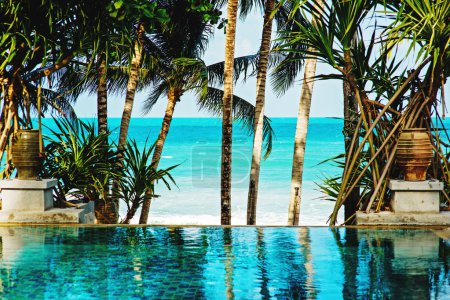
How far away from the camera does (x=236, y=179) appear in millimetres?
41875

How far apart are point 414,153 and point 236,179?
3486 centimetres

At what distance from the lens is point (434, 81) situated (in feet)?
24.3

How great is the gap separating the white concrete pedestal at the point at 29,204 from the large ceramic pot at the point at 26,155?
12 cm

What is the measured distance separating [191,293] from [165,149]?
5000 cm

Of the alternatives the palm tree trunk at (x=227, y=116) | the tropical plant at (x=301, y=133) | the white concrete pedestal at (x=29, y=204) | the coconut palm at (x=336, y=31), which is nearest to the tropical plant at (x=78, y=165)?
the white concrete pedestal at (x=29, y=204)

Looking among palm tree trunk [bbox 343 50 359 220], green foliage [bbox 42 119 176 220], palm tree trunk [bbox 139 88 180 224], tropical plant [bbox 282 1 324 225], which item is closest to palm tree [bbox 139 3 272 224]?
palm tree trunk [bbox 139 88 180 224]

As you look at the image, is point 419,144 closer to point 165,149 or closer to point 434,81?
point 434,81

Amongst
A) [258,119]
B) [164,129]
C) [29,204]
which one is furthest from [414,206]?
[164,129]

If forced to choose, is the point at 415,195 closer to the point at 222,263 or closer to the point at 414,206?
the point at 414,206

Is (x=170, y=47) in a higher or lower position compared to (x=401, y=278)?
higher

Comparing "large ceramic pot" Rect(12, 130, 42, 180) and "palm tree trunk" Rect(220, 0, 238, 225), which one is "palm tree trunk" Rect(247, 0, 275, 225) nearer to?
"palm tree trunk" Rect(220, 0, 238, 225)

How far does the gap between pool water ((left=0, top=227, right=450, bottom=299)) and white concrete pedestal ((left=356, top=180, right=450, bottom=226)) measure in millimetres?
232

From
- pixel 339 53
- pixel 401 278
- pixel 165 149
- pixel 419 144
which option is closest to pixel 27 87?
pixel 339 53

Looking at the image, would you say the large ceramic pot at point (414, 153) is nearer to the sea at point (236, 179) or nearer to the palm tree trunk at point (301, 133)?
the palm tree trunk at point (301, 133)
